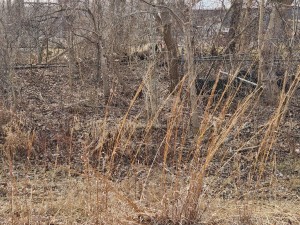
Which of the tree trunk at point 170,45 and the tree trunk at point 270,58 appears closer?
the tree trunk at point 170,45

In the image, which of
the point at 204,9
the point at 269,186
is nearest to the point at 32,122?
the point at 269,186

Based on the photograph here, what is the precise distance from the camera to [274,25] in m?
8.21

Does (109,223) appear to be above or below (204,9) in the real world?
below

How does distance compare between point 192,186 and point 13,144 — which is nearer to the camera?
point 192,186

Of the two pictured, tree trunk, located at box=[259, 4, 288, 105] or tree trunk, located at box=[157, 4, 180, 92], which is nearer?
tree trunk, located at box=[157, 4, 180, 92]

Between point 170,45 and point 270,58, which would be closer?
point 270,58

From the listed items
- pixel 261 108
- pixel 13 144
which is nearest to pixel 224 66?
pixel 261 108

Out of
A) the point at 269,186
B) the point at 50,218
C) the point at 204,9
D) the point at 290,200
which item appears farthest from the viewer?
the point at 204,9

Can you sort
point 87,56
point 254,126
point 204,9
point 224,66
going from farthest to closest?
point 87,56 < point 204,9 < point 224,66 < point 254,126

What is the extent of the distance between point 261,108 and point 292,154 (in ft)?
7.07

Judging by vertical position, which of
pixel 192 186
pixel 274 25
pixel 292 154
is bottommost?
pixel 292 154

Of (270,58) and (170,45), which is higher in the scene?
(170,45)

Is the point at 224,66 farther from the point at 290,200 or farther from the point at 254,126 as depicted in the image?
the point at 290,200

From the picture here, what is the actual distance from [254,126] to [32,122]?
3.86 metres
